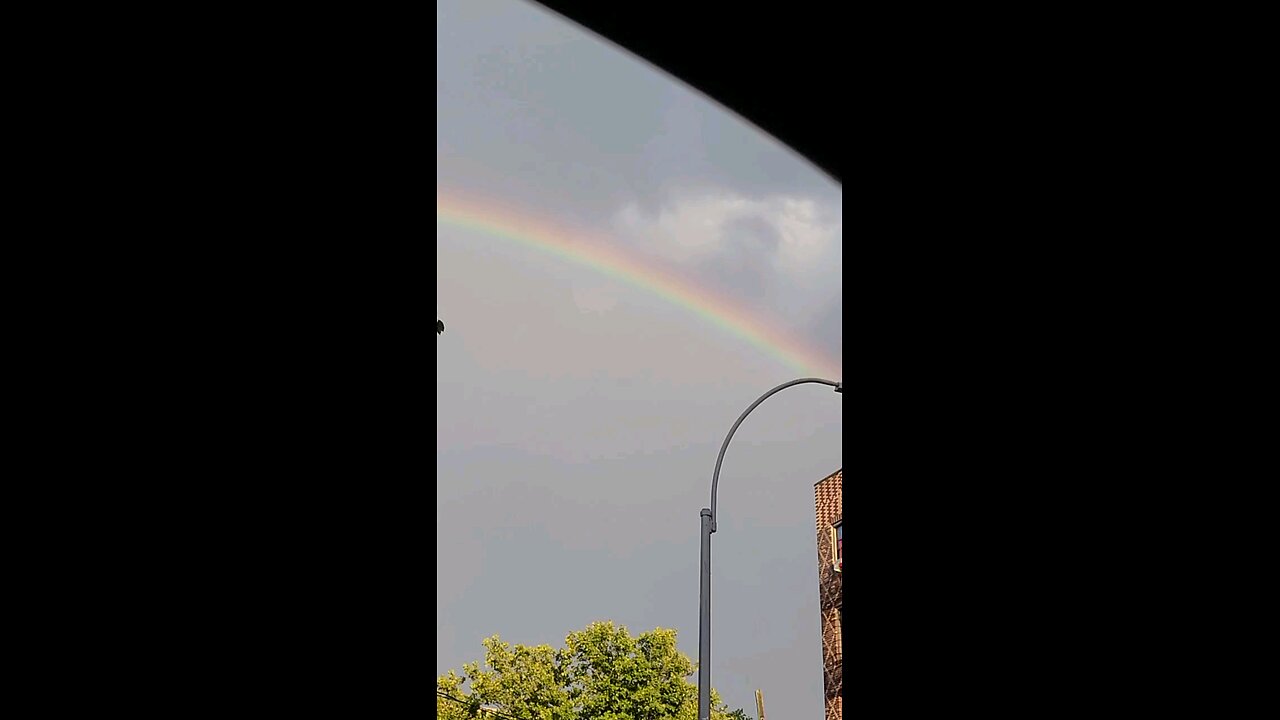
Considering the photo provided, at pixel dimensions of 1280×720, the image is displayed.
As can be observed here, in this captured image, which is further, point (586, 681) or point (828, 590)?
point (586, 681)

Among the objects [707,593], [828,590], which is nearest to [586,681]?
[828,590]

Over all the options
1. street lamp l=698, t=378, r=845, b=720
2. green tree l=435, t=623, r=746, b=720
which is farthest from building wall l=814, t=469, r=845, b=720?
street lamp l=698, t=378, r=845, b=720

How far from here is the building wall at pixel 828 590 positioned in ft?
74.5

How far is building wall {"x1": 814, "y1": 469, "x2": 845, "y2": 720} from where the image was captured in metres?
22.7

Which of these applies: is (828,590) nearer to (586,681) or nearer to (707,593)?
(586,681)

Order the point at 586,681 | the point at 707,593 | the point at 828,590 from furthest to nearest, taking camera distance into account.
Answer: the point at 586,681
the point at 828,590
the point at 707,593

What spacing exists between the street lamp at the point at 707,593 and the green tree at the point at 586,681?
17.9 m

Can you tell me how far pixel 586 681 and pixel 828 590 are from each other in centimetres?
799

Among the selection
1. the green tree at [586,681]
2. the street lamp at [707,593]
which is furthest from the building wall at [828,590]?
the street lamp at [707,593]

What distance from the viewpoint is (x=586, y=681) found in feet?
97.9

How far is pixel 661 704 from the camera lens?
2903 cm
